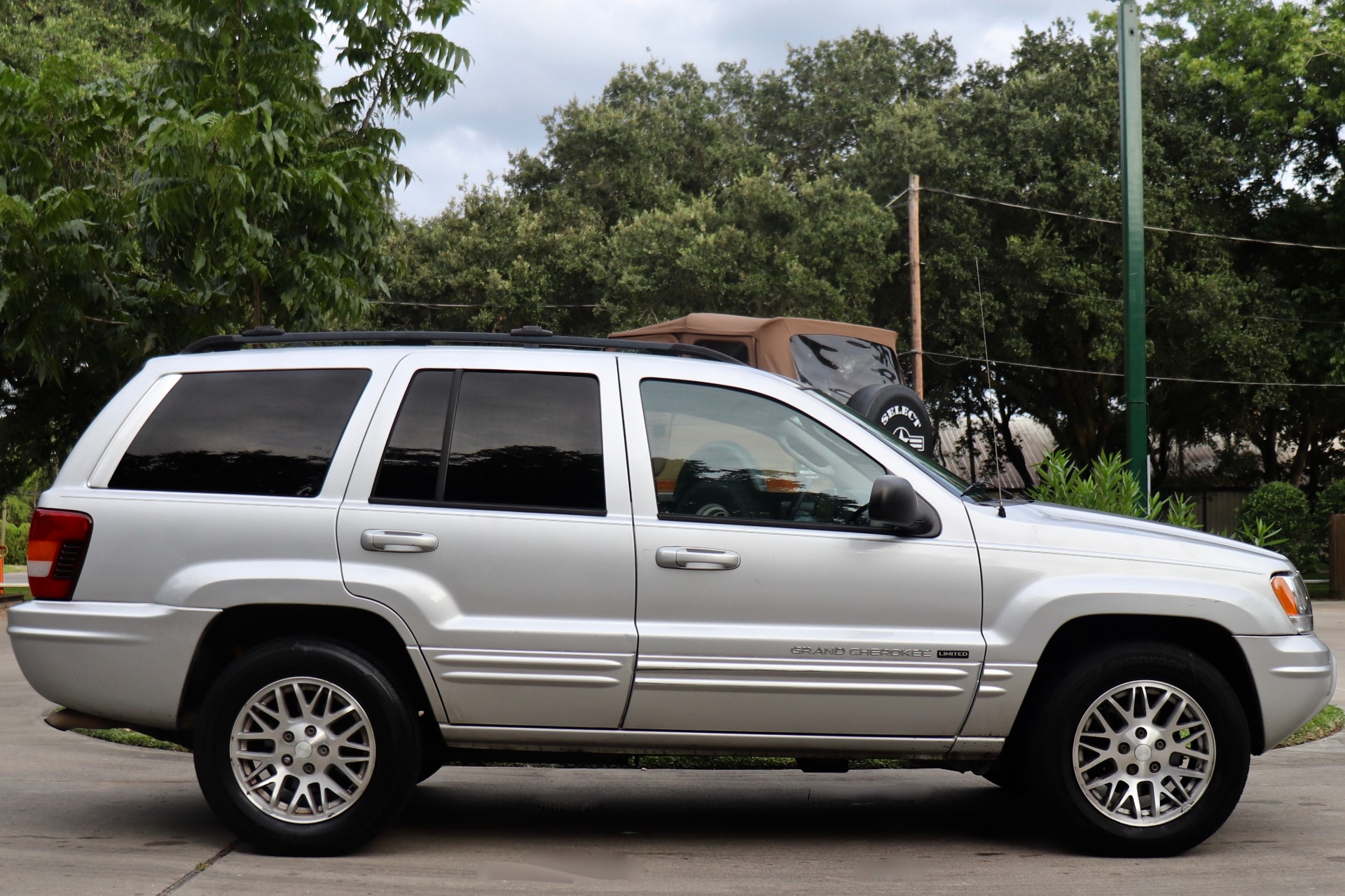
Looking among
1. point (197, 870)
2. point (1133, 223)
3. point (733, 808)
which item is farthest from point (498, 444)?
point (1133, 223)

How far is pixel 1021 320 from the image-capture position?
31.1 meters

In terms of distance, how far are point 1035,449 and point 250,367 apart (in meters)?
45.4

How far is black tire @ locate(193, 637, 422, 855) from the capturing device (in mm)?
5152

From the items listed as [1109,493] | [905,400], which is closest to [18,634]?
[905,400]

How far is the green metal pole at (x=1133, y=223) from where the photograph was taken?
40.2 feet

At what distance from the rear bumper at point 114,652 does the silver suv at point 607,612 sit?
1 cm

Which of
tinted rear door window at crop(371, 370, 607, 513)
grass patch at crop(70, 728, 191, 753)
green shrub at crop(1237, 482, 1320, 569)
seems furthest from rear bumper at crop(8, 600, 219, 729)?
green shrub at crop(1237, 482, 1320, 569)

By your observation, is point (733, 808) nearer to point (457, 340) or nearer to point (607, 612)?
point (607, 612)

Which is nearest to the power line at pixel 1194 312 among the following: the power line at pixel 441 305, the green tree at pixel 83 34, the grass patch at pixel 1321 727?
the power line at pixel 441 305

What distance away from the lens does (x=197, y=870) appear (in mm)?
5043

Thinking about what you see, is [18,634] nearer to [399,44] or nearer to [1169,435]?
[399,44]

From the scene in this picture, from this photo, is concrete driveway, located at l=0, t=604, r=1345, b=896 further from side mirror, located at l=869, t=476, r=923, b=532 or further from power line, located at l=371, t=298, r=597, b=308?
power line, located at l=371, t=298, r=597, b=308

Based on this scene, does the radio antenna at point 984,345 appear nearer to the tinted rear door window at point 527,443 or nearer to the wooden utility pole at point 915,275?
the wooden utility pole at point 915,275

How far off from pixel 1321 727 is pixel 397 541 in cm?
619
